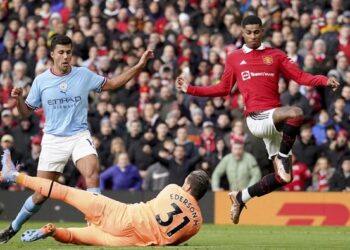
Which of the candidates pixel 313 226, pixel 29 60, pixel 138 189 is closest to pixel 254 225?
pixel 313 226

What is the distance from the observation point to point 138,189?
23406mm

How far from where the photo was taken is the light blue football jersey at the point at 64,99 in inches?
631

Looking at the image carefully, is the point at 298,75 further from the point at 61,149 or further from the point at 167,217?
the point at 61,149

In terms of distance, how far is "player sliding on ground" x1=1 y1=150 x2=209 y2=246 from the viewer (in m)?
14.2

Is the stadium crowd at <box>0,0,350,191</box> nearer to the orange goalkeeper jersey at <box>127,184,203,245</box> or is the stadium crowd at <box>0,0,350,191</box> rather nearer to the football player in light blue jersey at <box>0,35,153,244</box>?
the football player in light blue jersey at <box>0,35,153,244</box>

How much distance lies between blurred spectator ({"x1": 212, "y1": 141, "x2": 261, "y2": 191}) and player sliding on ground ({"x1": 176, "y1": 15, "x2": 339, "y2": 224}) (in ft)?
19.7

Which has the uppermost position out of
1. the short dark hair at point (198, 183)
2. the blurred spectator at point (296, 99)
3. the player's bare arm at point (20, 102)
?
the player's bare arm at point (20, 102)

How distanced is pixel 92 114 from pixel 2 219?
11.1ft

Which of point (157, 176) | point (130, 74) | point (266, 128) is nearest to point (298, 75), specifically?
point (266, 128)

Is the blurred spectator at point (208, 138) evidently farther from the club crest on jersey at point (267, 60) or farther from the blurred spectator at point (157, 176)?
the club crest on jersey at point (267, 60)

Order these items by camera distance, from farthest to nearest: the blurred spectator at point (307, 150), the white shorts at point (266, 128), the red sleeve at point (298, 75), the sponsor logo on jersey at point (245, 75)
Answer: the blurred spectator at point (307, 150), the sponsor logo on jersey at point (245, 75), the white shorts at point (266, 128), the red sleeve at point (298, 75)

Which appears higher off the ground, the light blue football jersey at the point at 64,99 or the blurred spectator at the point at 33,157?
the light blue football jersey at the point at 64,99

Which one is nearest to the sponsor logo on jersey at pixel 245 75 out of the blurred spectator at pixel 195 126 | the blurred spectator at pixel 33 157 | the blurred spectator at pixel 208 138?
the blurred spectator at pixel 208 138

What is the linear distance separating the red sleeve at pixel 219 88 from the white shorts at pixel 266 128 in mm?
509
